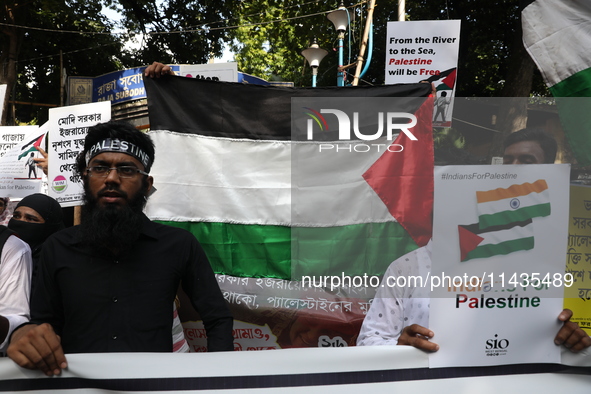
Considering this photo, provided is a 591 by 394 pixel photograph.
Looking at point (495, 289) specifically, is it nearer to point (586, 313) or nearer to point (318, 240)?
point (586, 313)

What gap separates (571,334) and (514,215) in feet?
1.56

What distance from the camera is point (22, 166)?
214 inches

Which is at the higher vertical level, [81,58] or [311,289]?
[81,58]

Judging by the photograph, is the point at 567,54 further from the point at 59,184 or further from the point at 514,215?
the point at 59,184

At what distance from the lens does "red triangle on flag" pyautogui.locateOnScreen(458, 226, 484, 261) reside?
200 centimetres

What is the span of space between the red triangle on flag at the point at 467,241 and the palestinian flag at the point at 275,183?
4.47ft

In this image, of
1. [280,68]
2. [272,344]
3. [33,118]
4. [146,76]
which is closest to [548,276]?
[272,344]

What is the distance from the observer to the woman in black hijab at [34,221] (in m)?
4.02

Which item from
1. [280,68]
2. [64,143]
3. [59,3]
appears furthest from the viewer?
[280,68]

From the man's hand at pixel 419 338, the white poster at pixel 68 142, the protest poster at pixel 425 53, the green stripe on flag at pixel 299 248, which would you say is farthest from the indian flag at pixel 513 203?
the protest poster at pixel 425 53

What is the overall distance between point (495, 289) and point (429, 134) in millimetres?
1564

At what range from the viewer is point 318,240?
3.49 m

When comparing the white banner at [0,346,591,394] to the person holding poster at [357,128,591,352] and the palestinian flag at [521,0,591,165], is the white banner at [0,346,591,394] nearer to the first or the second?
the person holding poster at [357,128,591,352]

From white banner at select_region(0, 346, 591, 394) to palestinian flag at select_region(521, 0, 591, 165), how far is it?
2.89ft
